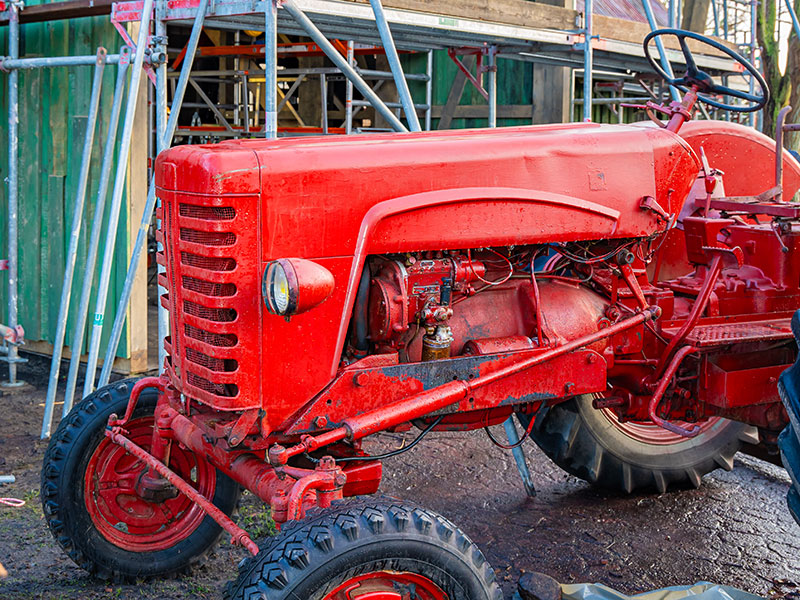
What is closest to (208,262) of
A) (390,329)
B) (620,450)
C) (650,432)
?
(390,329)

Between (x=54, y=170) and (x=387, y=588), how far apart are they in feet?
16.8

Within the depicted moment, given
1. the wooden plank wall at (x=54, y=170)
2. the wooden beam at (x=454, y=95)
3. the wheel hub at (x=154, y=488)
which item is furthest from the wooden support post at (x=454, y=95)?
the wheel hub at (x=154, y=488)

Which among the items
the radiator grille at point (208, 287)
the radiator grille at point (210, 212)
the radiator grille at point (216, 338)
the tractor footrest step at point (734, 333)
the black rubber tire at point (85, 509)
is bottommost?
the black rubber tire at point (85, 509)

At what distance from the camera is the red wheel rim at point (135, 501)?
3531 mm

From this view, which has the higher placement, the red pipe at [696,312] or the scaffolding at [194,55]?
the scaffolding at [194,55]

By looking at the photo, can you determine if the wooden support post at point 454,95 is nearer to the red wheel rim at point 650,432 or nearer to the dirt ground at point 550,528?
the dirt ground at point 550,528

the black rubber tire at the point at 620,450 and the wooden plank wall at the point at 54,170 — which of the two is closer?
the black rubber tire at the point at 620,450

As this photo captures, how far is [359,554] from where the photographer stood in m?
2.54

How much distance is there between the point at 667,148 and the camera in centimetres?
337

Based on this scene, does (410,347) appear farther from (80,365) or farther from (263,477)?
(80,365)

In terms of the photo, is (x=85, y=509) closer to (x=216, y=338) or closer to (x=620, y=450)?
(x=216, y=338)

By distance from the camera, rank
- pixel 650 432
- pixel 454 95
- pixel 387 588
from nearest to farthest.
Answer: pixel 387 588
pixel 650 432
pixel 454 95

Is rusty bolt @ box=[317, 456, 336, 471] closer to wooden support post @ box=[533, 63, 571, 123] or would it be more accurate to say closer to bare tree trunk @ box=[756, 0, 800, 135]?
wooden support post @ box=[533, 63, 571, 123]

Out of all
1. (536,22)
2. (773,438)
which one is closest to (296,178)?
(773,438)
